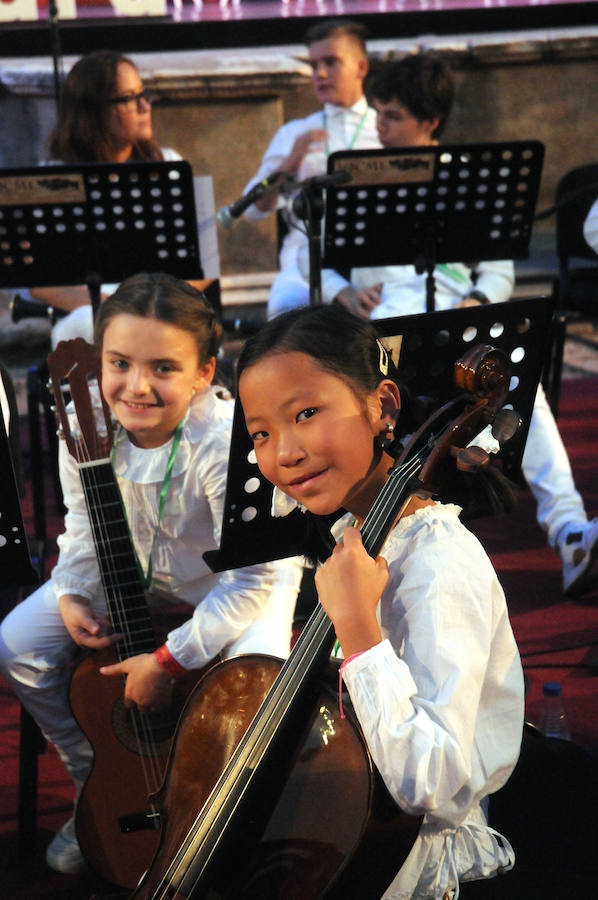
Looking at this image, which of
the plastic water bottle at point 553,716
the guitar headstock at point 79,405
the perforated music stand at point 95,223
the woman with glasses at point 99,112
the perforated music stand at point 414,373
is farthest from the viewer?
the woman with glasses at point 99,112

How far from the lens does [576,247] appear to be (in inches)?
163

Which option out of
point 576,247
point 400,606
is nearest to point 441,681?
point 400,606

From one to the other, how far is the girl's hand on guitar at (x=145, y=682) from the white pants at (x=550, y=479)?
5.47 ft

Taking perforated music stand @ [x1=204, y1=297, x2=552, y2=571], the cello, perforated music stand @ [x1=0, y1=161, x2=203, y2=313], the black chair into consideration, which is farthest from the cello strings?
the black chair

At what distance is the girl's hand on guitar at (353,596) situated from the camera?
3.67 ft

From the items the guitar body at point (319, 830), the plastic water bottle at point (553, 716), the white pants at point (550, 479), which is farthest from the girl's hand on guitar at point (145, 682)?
the white pants at point (550, 479)

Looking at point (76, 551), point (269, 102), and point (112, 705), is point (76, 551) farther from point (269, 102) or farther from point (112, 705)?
point (269, 102)

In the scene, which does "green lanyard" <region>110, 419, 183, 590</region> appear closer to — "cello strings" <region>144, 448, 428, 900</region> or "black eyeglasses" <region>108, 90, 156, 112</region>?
"cello strings" <region>144, 448, 428, 900</region>

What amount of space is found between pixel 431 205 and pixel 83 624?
1.96 metres

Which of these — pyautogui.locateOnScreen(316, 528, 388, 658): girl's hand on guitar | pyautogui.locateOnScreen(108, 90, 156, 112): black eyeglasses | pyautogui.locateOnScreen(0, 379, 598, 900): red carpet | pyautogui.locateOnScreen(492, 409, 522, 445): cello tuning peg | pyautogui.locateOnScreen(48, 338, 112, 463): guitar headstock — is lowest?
pyautogui.locateOnScreen(0, 379, 598, 900): red carpet

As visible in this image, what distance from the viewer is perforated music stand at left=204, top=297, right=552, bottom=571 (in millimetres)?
1558

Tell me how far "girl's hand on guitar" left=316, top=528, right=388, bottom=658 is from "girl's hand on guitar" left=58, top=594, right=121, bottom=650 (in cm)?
85

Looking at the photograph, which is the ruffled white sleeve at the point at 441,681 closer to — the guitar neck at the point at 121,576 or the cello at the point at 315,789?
the cello at the point at 315,789

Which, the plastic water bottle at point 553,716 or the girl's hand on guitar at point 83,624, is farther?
the plastic water bottle at point 553,716
